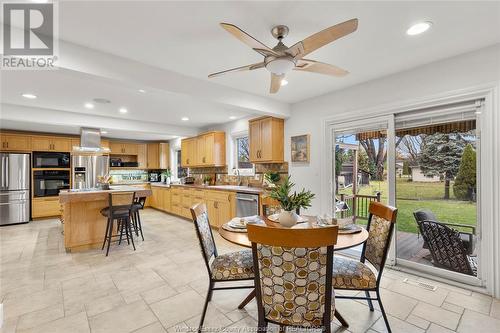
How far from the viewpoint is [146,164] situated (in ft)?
27.8

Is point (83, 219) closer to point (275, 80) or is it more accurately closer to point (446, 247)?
point (275, 80)

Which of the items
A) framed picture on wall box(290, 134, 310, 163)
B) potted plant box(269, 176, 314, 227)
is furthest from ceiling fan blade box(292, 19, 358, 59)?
framed picture on wall box(290, 134, 310, 163)

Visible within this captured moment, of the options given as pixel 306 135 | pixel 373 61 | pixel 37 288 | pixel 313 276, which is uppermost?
pixel 373 61

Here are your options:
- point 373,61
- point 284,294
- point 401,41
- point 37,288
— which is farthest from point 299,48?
point 37,288

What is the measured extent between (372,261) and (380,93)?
2.24 meters

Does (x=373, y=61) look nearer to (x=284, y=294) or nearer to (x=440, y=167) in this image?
(x=440, y=167)

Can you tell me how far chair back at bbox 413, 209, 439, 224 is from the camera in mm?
3018

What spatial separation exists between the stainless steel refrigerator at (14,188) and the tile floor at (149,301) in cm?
277

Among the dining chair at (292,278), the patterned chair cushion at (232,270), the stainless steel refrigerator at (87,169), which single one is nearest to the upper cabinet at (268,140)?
the patterned chair cushion at (232,270)

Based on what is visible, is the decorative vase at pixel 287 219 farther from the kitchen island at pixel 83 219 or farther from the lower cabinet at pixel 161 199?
the lower cabinet at pixel 161 199

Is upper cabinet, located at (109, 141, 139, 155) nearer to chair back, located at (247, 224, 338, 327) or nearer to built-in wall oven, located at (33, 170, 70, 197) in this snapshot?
built-in wall oven, located at (33, 170, 70, 197)

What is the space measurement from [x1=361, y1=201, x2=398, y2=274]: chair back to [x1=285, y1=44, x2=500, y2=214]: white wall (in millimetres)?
1667

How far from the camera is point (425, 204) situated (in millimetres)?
3066

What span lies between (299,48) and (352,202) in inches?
119
